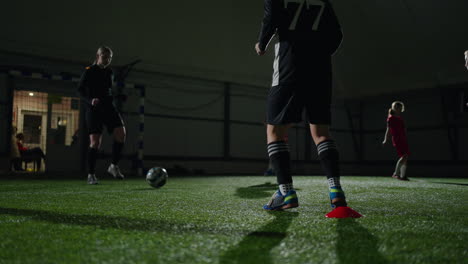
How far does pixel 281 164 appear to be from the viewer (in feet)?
7.42

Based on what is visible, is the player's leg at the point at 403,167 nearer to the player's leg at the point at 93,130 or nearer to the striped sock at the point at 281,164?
the player's leg at the point at 93,130

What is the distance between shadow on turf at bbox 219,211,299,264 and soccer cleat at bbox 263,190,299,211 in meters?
0.35

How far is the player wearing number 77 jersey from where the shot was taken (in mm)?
2180

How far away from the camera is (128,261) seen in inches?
42.8

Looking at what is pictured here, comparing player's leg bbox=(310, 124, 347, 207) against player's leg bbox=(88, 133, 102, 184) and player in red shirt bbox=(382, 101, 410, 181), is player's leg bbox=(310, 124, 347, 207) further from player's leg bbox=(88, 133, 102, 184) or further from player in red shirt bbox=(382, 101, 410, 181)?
player in red shirt bbox=(382, 101, 410, 181)

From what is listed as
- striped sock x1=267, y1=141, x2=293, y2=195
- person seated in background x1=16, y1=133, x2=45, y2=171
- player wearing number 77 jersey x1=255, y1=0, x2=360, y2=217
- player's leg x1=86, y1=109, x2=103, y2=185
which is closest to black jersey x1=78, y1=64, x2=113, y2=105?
player's leg x1=86, y1=109, x2=103, y2=185

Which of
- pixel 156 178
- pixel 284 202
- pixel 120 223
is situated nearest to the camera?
pixel 120 223

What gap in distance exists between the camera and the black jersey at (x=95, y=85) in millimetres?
4918

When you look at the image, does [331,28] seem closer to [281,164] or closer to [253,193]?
[281,164]

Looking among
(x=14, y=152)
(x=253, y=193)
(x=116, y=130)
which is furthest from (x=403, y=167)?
(x=14, y=152)

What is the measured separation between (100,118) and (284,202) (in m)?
3.49

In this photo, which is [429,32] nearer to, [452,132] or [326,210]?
[452,132]

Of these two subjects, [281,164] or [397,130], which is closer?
[281,164]

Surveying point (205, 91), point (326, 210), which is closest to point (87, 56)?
point (205, 91)
